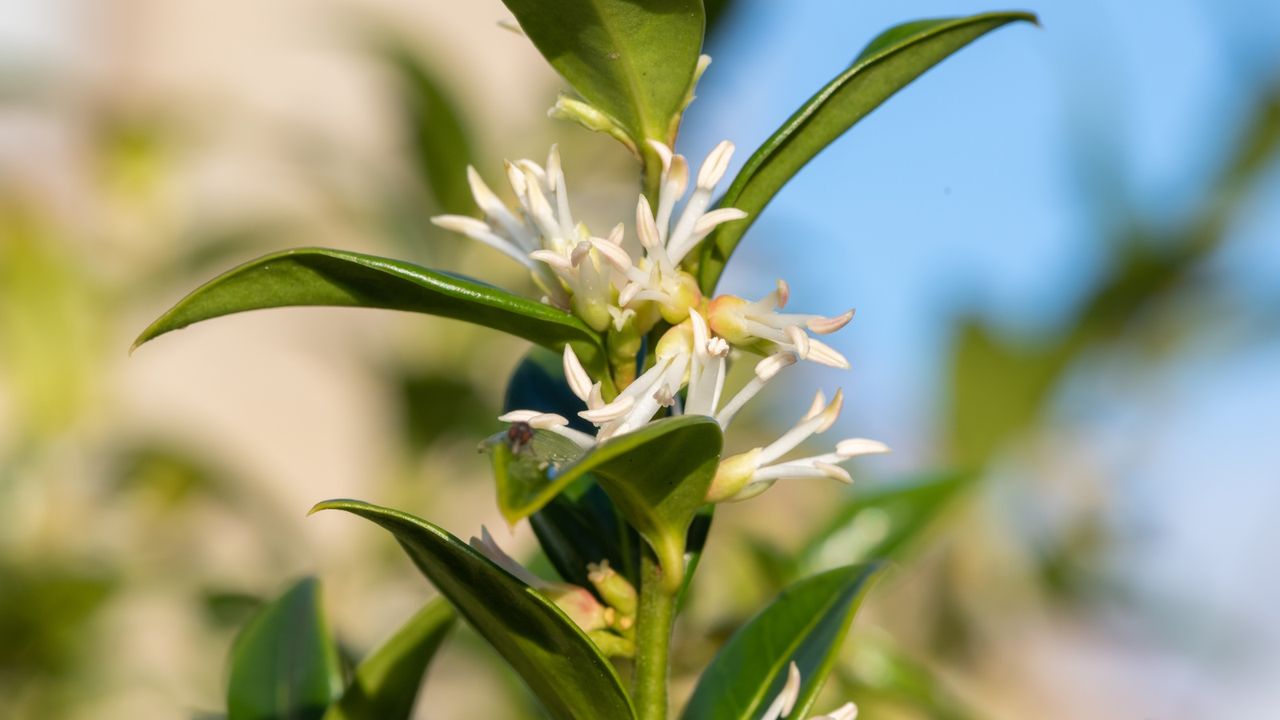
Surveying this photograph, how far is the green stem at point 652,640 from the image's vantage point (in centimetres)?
61

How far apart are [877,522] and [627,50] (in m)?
0.66

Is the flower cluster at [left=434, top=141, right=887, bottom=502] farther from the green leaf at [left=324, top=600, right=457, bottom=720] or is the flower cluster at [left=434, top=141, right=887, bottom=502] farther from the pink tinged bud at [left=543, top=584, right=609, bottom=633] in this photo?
the green leaf at [left=324, top=600, right=457, bottom=720]

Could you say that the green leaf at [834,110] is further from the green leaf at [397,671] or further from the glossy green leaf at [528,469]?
the green leaf at [397,671]

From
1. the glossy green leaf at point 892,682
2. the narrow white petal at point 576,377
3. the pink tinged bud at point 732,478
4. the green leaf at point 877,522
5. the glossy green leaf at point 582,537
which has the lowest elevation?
the glossy green leaf at point 892,682

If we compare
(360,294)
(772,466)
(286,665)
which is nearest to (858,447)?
(772,466)

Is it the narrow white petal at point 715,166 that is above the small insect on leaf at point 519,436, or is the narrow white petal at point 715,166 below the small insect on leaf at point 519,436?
above

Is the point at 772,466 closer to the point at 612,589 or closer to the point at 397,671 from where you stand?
the point at 612,589

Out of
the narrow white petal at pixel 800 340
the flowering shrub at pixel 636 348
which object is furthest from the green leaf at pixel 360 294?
the narrow white petal at pixel 800 340

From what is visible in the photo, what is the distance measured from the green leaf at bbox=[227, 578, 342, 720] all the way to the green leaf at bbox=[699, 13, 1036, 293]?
14.0 inches

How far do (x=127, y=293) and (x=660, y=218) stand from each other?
5.71ft

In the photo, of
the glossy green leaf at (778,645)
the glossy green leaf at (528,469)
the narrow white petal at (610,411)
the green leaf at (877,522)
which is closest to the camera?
the glossy green leaf at (528,469)

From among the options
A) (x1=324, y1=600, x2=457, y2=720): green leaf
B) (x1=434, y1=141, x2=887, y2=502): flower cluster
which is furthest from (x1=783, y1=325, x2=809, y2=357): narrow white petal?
(x1=324, y1=600, x2=457, y2=720): green leaf

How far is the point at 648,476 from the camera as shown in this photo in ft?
1.85

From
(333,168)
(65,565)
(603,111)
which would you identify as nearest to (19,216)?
(333,168)
